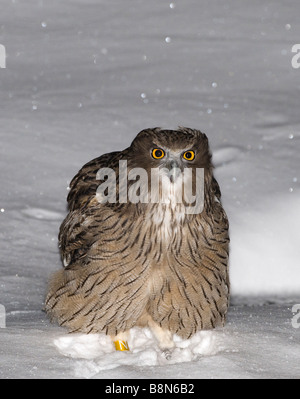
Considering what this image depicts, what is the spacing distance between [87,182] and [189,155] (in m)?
0.80

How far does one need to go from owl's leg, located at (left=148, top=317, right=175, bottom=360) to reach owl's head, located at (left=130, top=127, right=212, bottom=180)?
33.6 inches

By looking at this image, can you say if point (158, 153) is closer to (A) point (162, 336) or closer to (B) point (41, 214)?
(A) point (162, 336)

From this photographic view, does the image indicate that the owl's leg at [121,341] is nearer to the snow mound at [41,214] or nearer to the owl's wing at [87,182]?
the owl's wing at [87,182]

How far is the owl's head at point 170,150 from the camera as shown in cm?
379

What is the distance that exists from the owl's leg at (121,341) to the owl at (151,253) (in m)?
0.01

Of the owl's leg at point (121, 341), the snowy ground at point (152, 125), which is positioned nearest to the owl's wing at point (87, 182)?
the snowy ground at point (152, 125)

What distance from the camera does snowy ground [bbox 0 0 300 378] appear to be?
12.5ft

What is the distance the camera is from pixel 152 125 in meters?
6.55

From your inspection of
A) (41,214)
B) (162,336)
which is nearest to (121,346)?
(162,336)

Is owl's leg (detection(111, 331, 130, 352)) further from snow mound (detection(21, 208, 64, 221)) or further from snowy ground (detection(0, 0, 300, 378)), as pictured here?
snow mound (detection(21, 208, 64, 221))

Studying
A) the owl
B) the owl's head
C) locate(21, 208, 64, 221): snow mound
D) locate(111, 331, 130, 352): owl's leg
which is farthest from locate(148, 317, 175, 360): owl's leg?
locate(21, 208, 64, 221): snow mound

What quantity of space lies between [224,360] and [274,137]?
3.13 meters

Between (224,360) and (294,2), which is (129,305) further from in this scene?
(294,2)

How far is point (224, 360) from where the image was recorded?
3.60 metres
